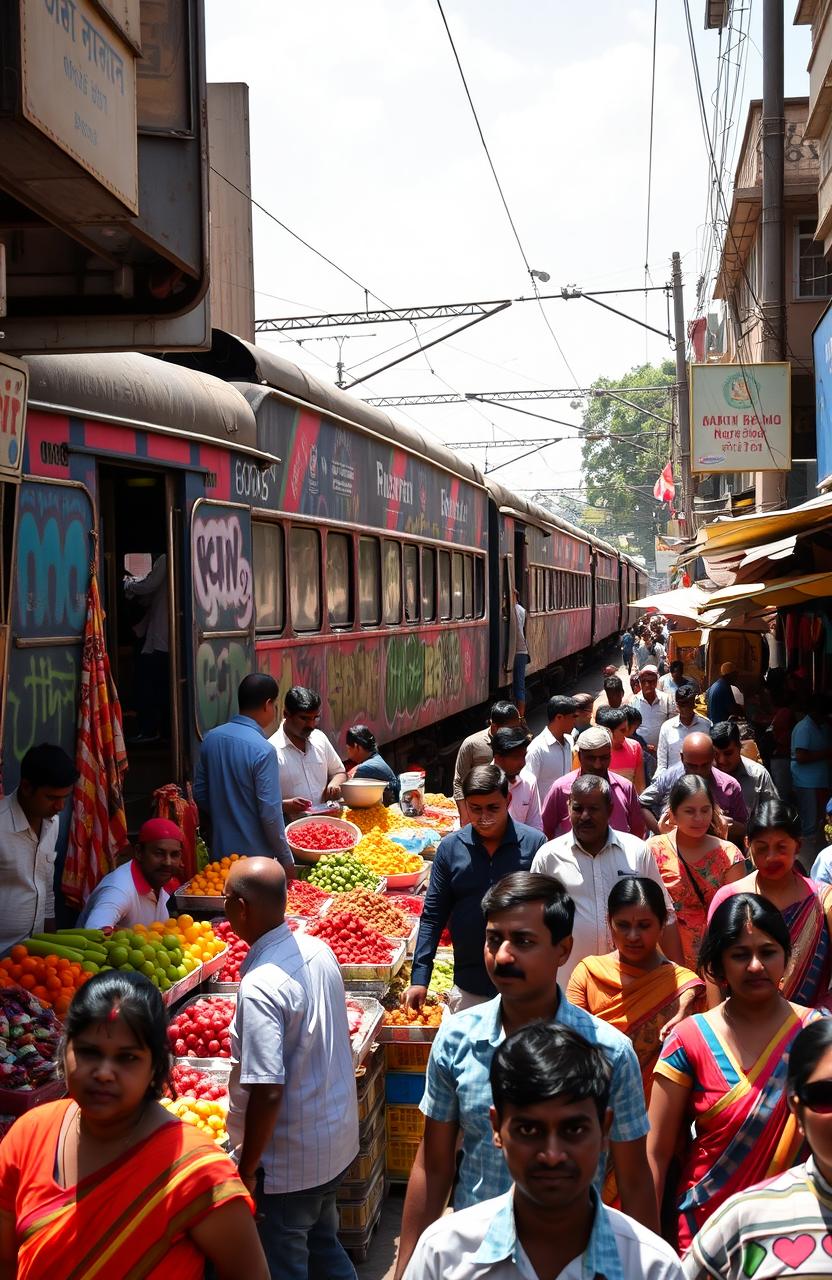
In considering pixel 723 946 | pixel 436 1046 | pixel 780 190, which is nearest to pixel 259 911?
pixel 436 1046

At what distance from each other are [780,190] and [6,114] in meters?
11.1

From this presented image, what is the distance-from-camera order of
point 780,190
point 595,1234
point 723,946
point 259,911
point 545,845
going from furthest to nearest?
point 780,190, point 545,845, point 259,911, point 723,946, point 595,1234

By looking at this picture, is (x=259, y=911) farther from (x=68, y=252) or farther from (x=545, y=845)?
(x=68, y=252)

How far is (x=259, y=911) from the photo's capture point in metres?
3.76

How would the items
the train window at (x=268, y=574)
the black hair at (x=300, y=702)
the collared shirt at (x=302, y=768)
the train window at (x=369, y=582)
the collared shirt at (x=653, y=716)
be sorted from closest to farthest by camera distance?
the black hair at (x=300, y=702) → the collared shirt at (x=302, y=768) → the train window at (x=268, y=574) → the train window at (x=369, y=582) → the collared shirt at (x=653, y=716)

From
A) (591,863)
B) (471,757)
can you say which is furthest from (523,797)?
(591,863)

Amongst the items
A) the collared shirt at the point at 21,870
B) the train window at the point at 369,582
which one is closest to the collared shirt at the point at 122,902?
the collared shirt at the point at 21,870

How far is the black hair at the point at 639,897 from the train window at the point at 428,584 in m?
10.3

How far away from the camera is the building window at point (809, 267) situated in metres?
22.3

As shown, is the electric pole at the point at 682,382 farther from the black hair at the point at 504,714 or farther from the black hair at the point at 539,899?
the black hair at the point at 539,899

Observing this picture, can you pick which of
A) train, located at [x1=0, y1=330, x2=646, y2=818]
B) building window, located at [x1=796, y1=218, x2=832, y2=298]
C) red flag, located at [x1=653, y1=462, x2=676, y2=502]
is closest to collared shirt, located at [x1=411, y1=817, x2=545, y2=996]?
train, located at [x1=0, y1=330, x2=646, y2=818]

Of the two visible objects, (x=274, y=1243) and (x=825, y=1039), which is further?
(x=274, y=1243)

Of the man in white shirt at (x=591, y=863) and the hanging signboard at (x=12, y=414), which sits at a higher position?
the hanging signboard at (x=12, y=414)

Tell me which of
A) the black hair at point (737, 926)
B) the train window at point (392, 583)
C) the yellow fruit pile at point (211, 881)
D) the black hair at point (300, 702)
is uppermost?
the train window at point (392, 583)
